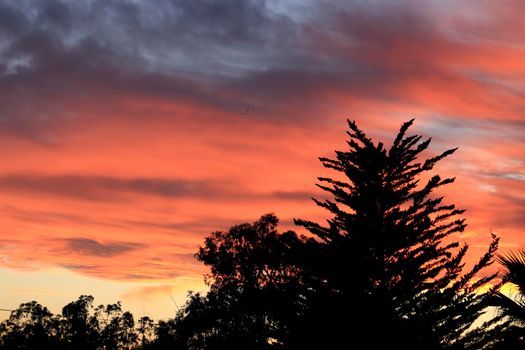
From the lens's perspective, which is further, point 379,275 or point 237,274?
point 237,274

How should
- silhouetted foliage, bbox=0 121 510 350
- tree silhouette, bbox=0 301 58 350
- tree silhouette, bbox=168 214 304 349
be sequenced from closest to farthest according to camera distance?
silhouetted foliage, bbox=0 121 510 350 < tree silhouette, bbox=168 214 304 349 < tree silhouette, bbox=0 301 58 350

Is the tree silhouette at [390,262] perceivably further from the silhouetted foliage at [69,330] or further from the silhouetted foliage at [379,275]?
the silhouetted foliage at [69,330]

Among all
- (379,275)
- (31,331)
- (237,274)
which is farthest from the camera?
(31,331)

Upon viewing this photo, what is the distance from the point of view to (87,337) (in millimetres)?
65875

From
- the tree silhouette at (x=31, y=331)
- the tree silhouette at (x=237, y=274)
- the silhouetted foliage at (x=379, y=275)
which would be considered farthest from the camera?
the tree silhouette at (x=31, y=331)

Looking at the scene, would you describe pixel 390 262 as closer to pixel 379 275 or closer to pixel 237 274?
pixel 379 275

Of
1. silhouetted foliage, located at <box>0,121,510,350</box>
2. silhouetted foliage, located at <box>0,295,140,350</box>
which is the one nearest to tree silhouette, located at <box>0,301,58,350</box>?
silhouetted foliage, located at <box>0,295,140,350</box>

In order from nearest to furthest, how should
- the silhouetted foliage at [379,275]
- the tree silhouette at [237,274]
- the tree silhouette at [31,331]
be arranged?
the silhouetted foliage at [379,275], the tree silhouette at [237,274], the tree silhouette at [31,331]

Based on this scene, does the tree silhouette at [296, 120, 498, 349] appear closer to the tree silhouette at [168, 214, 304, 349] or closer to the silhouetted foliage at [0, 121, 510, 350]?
the silhouetted foliage at [0, 121, 510, 350]

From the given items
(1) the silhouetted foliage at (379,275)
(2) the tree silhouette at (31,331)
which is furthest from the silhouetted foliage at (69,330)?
(1) the silhouetted foliage at (379,275)

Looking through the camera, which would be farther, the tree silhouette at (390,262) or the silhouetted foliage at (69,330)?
the silhouetted foliage at (69,330)

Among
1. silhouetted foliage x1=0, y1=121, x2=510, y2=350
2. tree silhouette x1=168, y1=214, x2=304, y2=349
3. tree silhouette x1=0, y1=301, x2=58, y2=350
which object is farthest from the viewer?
tree silhouette x1=0, y1=301, x2=58, y2=350

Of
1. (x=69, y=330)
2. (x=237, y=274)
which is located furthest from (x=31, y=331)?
(x=237, y=274)

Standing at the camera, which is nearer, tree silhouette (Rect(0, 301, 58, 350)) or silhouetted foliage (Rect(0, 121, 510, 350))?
silhouetted foliage (Rect(0, 121, 510, 350))
